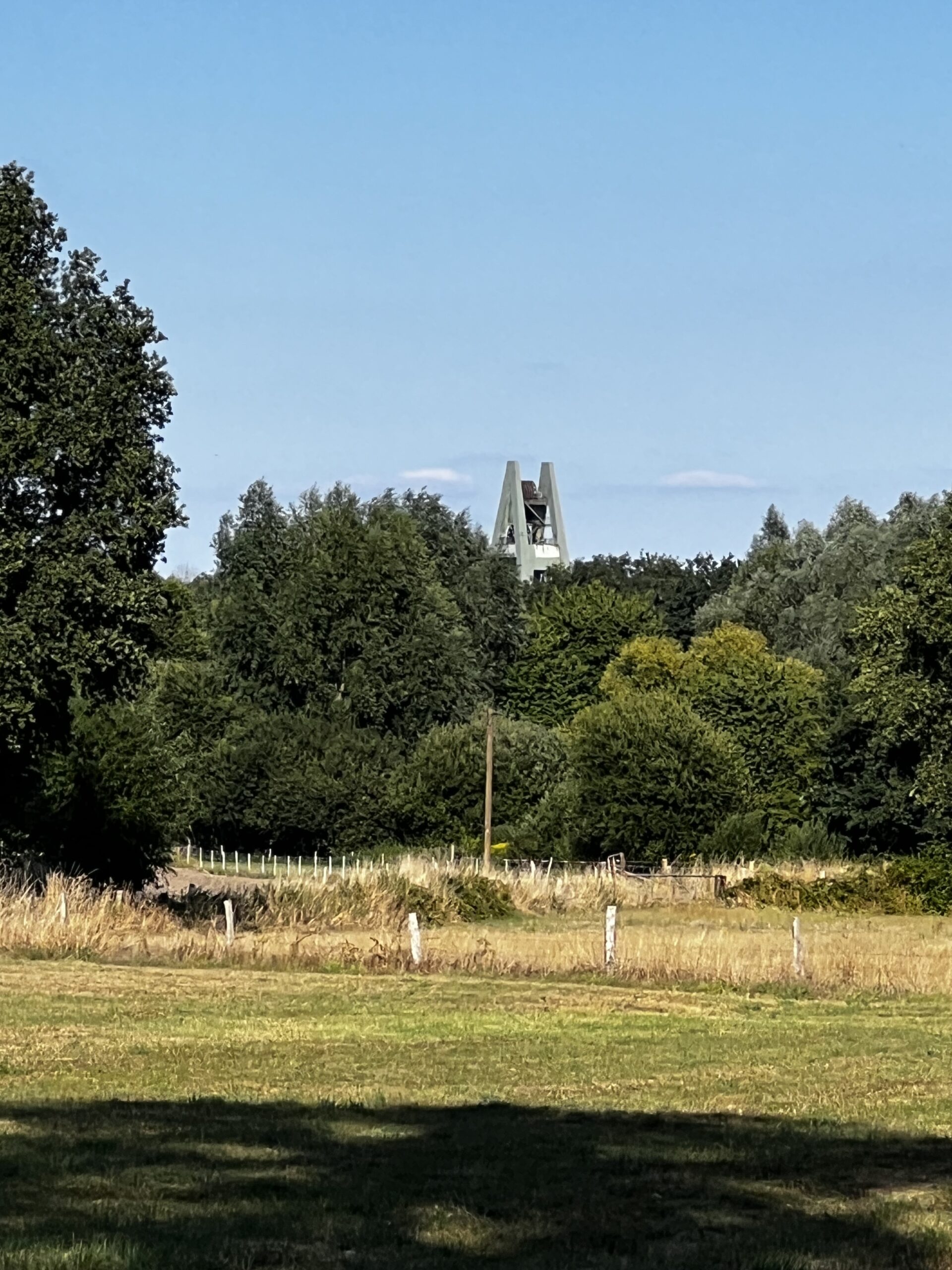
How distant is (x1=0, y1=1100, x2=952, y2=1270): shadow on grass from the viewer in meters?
8.02

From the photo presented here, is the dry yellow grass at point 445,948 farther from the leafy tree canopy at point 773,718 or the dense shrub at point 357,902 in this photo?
the leafy tree canopy at point 773,718

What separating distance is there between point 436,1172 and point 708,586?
128741 mm

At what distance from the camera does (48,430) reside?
108ft

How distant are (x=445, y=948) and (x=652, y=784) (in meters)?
39.6

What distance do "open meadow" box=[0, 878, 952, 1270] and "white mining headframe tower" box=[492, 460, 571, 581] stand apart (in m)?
140

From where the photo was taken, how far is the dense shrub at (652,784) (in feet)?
229

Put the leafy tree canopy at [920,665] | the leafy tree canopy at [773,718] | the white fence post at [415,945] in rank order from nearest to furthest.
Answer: the white fence post at [415,945], the leafy tree canopy at [920,665], the leafy tree canopy at [773,718]

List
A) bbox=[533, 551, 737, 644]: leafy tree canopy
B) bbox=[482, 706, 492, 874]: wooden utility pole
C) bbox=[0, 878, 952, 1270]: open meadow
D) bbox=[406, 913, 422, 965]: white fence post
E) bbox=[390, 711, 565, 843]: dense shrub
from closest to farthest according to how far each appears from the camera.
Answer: bbox=[0, 878, 952, 1270]: open meadow → bbox=[406, 913, 422, 965]: white fence post → bbox=[482, 706, 492, 874]: wooden utility pole → bbox=[390, 711, 565, 843]: dense shrub → bbox=[533, 551, 737, 644]: leafy tree canopy

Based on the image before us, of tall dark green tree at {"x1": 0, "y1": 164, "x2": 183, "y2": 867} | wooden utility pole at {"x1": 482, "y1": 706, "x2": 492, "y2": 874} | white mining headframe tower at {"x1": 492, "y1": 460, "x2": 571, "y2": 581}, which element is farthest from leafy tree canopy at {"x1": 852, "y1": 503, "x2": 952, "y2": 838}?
white mining headframe tower at {"x1": 492, "y1": 460, "x2": 571, "y2": 581}

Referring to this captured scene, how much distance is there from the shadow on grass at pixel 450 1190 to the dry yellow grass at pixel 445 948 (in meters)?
14.4

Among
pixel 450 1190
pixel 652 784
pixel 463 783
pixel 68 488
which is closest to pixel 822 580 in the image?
pixel 463 783

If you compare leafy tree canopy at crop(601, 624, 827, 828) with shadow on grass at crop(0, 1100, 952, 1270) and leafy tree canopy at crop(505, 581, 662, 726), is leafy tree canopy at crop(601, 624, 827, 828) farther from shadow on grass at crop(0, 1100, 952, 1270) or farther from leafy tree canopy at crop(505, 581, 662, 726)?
shadow on grass at crop(0, 1100, 952, 1270)

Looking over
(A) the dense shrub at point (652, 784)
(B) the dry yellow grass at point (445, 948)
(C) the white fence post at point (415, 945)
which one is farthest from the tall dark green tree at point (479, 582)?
(C) the white fence post at point (415, 945)

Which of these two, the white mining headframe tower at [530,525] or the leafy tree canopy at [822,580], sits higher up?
the white mining headframe tower at [530,525]
